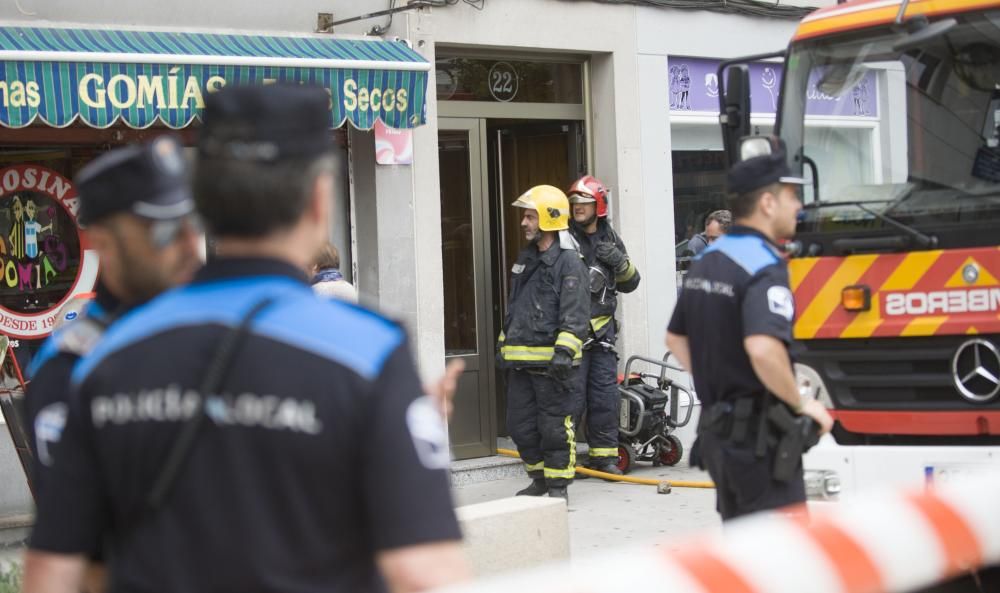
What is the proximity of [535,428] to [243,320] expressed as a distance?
23.6 ft

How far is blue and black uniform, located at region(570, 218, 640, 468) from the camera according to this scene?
33.0 ft

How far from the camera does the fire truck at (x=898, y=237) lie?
5.86 m

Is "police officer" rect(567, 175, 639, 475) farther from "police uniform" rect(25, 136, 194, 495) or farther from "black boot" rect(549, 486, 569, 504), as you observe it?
"police uniform" rect(25, 136, 194, 495)

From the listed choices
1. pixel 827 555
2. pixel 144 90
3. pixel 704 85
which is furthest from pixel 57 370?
pixel 704 85

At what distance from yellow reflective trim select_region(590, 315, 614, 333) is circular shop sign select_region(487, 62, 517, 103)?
1942 millimetres

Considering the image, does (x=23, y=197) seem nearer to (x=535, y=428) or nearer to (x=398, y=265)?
Result: (x=398, y=265)

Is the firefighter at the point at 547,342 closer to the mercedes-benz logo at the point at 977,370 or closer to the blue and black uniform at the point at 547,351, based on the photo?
the blue and black uniform at the point at 547,351

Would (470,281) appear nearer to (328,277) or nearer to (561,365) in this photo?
(561,365)

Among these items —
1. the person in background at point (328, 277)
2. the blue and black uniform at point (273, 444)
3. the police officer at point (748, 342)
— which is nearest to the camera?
the blue and black uniform at point (273, 444)

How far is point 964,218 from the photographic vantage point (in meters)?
5.95

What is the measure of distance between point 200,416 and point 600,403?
822 cm

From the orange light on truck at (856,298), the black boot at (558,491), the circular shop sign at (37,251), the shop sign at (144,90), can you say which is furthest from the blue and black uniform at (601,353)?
the orange light on truck at (856,298)

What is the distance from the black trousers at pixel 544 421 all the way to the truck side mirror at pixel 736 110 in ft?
8.76

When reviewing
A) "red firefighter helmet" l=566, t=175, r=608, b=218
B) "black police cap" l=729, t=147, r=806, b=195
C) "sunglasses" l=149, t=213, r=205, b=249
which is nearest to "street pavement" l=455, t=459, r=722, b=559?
"red firefighter helmet" l=566, t=175, r=608, b=218
